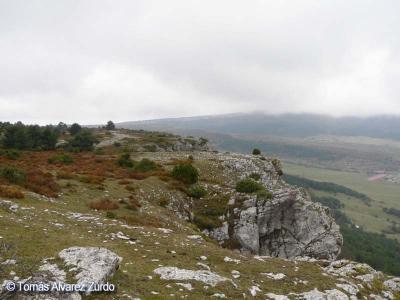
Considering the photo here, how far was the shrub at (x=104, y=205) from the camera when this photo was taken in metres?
27.1

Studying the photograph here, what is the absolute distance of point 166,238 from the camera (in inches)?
795

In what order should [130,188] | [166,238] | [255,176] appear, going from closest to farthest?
[166,238] → [130,188] → [255,176]

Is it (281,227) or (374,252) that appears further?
(374,252)

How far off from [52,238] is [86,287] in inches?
220

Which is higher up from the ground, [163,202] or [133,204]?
[133,204]

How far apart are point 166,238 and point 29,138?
60.9 m

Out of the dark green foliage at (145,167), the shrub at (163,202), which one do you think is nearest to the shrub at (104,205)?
the shrub at (163,202)

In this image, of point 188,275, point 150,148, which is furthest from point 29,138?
point 188,275

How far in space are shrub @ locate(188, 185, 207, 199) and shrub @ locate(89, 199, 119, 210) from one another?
11257 millimetres

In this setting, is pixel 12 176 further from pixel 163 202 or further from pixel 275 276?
pixel 275 276

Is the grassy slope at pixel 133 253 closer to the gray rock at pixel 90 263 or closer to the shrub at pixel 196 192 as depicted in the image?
the gray rock at pixel 90 263

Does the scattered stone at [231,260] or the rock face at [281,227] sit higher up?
the scattered stone at [231,260]

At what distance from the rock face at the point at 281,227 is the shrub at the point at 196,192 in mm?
3280

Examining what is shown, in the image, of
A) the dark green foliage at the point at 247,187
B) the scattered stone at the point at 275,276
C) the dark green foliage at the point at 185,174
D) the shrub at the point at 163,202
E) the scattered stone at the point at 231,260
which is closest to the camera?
the scattered stone at the point at 275,276
